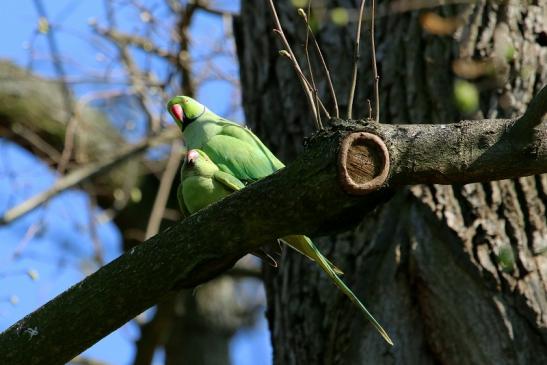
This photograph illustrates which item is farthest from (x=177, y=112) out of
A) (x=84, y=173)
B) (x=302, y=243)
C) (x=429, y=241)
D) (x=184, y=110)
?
(x=84, y=173)

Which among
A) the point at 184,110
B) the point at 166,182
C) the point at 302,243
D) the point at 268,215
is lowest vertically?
the point at 268,215

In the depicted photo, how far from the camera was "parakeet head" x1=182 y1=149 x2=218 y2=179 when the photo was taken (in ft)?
9.83

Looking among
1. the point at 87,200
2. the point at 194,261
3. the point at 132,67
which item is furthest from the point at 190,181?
the point at 132,67

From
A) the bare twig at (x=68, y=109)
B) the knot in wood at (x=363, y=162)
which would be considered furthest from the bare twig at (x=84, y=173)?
the knot in wood at (x=363, y=162)

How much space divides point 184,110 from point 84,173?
5.85 ft

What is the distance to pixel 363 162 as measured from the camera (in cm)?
218

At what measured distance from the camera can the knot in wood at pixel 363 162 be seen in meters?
2.16

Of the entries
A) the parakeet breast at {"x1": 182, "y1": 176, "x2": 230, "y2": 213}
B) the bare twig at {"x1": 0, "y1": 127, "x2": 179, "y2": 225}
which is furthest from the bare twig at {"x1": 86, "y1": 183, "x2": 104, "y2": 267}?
the parakeet breast at {"x1": 182, "y1": 176, "x2": 230, "y2": 213}

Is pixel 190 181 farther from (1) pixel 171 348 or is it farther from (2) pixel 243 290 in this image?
(2) pixel 243 290

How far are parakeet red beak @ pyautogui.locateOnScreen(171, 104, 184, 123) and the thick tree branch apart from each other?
128 centimetres

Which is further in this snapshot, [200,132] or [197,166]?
[200,132]

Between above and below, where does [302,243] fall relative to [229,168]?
below

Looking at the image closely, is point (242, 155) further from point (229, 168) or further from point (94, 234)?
point (94, 234)

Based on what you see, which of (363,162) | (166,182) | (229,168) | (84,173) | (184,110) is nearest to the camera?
(363,162)
